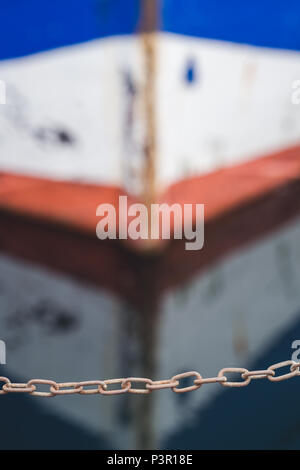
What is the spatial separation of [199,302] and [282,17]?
0.79m

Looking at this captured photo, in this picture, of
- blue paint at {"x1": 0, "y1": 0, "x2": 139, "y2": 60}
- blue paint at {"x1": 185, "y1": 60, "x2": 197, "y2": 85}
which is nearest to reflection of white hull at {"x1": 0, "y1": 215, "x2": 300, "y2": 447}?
blue paint at {"x1": 185, "y1": 60, "x2": 197, "y2": 85}

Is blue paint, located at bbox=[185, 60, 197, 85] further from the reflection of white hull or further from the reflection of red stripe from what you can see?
the reflection of white hull

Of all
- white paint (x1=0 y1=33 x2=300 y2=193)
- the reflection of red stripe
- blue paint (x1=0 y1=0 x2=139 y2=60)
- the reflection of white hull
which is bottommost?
the reflection of white hull

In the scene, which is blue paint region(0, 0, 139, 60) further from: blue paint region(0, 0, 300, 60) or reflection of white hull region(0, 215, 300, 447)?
reflection of white hull region(0, 215, 300, 447)

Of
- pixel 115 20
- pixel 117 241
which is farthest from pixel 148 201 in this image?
pixel 115 20

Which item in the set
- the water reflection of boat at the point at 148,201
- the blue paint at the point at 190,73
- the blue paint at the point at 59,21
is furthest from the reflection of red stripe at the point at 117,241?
the blue paint at the point at 59,21

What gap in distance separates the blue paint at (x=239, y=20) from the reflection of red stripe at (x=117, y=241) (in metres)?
0.33

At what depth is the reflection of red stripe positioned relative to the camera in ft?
4.38

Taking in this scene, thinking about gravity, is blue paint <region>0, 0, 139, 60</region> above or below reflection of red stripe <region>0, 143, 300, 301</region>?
above

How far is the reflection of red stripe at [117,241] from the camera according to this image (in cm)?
133

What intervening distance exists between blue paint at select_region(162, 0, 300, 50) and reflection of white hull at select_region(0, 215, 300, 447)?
1.95 ft

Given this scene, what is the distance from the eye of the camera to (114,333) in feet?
4.67

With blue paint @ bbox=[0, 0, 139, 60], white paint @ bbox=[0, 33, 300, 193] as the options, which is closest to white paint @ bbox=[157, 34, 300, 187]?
white paint @ bbox=[0, 33, 300, 193]

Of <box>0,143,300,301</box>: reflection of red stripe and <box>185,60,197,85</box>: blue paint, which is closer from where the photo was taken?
<box>185,60,197,85</box>: blue paint
